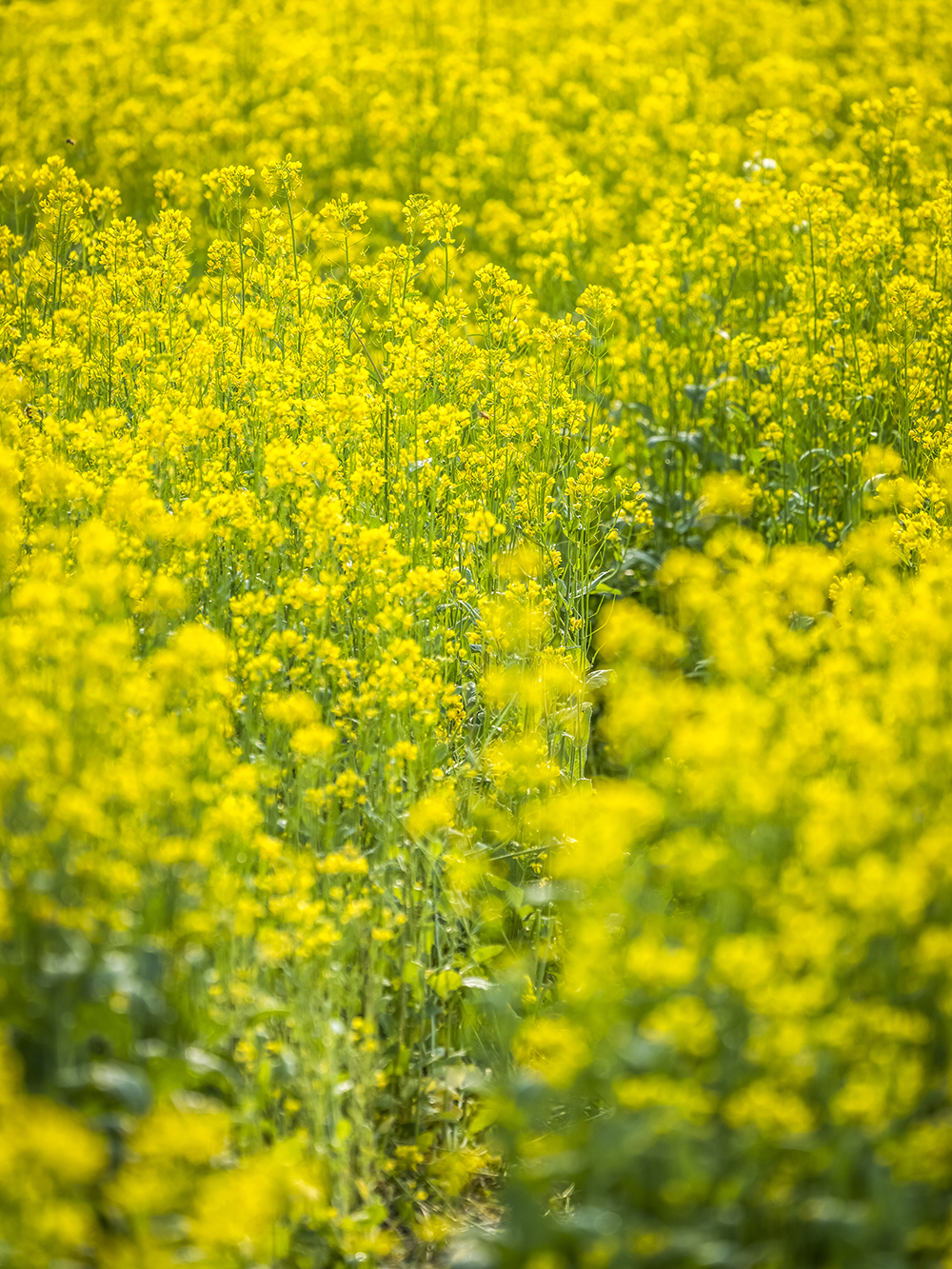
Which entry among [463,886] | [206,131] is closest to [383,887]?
[463,886]

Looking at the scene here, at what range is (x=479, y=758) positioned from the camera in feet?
14.1

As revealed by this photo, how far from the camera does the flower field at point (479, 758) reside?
2.55 meters

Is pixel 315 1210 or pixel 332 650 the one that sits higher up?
pixel 332 650

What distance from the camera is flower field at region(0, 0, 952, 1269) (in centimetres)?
255

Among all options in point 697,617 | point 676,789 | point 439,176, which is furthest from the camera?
point 439,176

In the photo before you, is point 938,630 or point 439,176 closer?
point 938,630

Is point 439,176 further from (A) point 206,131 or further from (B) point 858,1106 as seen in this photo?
(B) point 858,1106

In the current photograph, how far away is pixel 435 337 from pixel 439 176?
4.19 m

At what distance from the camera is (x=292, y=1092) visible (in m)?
3.31

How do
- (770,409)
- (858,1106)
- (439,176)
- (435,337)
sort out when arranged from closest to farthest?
(858,1106) < (435,337) < (770,409) < (439,176)

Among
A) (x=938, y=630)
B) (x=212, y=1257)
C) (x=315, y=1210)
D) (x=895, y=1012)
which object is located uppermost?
(x=938, y=630)

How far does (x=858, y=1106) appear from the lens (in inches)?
95.3

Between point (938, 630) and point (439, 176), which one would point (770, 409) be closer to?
point (938, 630)

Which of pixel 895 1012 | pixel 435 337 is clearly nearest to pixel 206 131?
pixel 435 337
